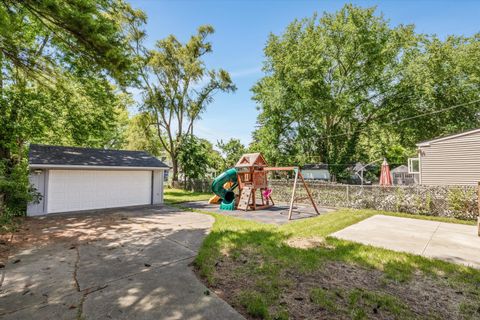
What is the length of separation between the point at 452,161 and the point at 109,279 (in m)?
16.8

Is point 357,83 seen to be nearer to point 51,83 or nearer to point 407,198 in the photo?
point 407,198

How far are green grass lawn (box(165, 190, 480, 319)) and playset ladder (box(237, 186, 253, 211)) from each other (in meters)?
5.13

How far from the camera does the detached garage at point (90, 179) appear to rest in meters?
9.63

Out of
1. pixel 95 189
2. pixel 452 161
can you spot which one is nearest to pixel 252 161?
pixel 95 189

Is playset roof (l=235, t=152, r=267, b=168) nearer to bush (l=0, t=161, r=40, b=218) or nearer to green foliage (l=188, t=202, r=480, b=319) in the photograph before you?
green foliage (l=188, t=202, r=480, b=319)

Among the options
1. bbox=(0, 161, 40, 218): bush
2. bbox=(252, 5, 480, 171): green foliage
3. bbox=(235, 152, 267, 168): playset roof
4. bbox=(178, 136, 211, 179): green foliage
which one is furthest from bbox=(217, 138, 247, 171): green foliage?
bbox=(0, 161, 40, 218): bush

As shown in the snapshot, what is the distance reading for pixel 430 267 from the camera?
4062mm

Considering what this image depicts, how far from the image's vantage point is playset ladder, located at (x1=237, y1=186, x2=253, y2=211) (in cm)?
1088

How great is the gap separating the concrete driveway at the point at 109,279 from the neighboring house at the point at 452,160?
1437cm

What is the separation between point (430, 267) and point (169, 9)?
1283 cm

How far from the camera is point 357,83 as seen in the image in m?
21.6

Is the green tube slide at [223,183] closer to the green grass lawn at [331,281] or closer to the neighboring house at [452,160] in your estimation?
the green grass lawn at [331,281]

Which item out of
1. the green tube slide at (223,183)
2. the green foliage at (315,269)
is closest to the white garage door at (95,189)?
the green tube slide at (223,183)

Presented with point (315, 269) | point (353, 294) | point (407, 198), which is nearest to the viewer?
point (353, 294)
